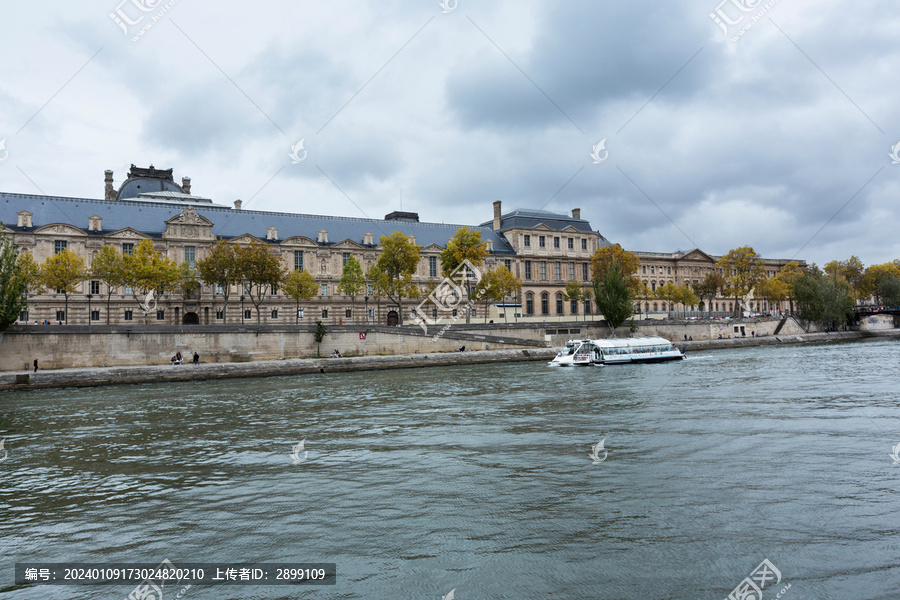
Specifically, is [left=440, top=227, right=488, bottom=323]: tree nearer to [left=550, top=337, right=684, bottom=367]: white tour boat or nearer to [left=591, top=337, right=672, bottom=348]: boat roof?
[left=550, top=337, right=684, bottom=367]: white tour boat

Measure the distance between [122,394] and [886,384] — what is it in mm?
40956

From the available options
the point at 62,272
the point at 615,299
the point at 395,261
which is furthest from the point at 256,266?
the point at 615,299

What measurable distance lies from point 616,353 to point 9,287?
45.8 meters

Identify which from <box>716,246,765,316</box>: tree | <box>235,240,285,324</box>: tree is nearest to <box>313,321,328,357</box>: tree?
<box>235,240,285,324</box>: tree

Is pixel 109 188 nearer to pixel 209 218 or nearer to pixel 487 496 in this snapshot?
pixel 209 218

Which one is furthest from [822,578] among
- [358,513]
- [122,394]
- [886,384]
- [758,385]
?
[122,394]

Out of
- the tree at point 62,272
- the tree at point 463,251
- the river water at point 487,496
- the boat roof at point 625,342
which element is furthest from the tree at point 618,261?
the tree at point 62,272

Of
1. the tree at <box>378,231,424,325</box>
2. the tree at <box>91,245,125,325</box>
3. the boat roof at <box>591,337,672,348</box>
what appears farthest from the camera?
the tree at <box>378,231,424,325</box>

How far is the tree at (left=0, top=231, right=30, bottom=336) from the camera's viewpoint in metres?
39.5

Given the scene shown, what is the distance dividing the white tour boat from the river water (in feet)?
74.1

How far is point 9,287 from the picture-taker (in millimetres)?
39875

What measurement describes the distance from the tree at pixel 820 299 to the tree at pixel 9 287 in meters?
91.8

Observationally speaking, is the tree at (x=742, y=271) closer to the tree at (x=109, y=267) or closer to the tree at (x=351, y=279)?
the tree at (x=351, y=279)

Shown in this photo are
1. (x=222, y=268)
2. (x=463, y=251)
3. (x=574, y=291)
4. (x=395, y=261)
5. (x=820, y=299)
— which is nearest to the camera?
(x=222, y=268)
